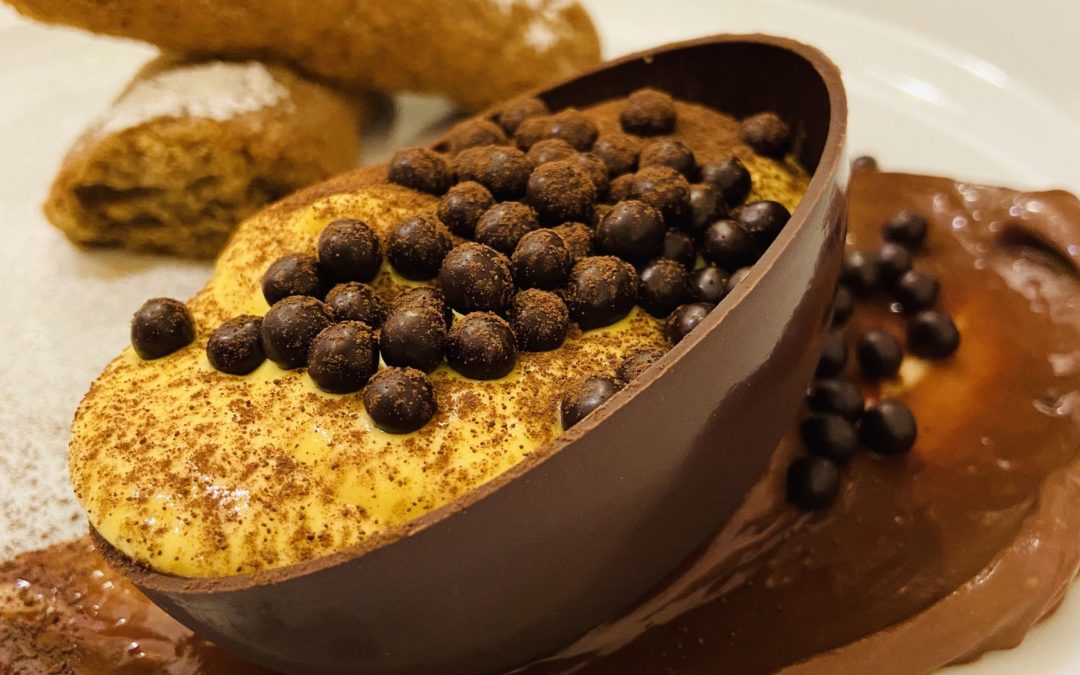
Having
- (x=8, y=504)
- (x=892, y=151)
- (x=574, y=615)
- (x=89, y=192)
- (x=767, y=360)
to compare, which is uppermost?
(x=767, y=360)

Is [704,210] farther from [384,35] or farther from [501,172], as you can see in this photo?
[384,35]

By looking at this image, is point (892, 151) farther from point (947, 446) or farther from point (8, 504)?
point (8, 504)

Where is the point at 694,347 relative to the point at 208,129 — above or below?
above

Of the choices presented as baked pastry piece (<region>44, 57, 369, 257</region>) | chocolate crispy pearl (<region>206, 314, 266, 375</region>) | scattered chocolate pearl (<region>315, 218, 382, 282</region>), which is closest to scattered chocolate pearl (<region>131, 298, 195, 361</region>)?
chocolate crispy pearl (<region>206, 314, 266, 375</region>)

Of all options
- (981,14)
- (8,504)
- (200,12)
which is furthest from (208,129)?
(981,14)

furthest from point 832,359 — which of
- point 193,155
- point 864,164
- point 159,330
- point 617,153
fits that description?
point 193,155

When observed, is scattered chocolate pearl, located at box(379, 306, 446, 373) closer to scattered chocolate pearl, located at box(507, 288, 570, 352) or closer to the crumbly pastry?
scattered chocolate pearl, located at box(507, 288, 570, 352)

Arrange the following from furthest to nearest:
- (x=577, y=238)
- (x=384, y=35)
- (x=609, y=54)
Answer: (x=609, y=54)
(x=384, y=35)
(x=577, y=238)
